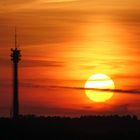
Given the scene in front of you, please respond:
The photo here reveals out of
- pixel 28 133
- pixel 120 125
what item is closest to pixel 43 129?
pixel 28 133

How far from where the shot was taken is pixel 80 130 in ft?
452

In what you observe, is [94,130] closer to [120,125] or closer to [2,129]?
[120,125]

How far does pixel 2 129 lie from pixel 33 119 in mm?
20746

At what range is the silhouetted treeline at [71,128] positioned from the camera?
124 metres

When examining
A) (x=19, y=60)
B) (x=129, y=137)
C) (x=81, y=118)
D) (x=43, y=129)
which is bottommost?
(x=129, y=137)

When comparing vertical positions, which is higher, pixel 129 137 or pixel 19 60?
pixel 19 60

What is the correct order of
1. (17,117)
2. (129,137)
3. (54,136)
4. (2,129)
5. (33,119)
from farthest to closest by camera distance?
(33,119) < (17,117) < (2,129) < (54,136) < (129,137)

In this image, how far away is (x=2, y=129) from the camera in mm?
136375

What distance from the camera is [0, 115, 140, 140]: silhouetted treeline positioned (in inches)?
4891

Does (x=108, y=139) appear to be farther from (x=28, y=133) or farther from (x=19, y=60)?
(x=19, y=60)

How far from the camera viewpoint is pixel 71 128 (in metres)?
142

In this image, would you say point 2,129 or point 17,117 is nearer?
point 2,129

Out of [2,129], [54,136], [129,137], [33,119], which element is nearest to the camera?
[129,137]

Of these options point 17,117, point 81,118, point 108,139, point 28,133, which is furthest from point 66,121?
point 108,139
